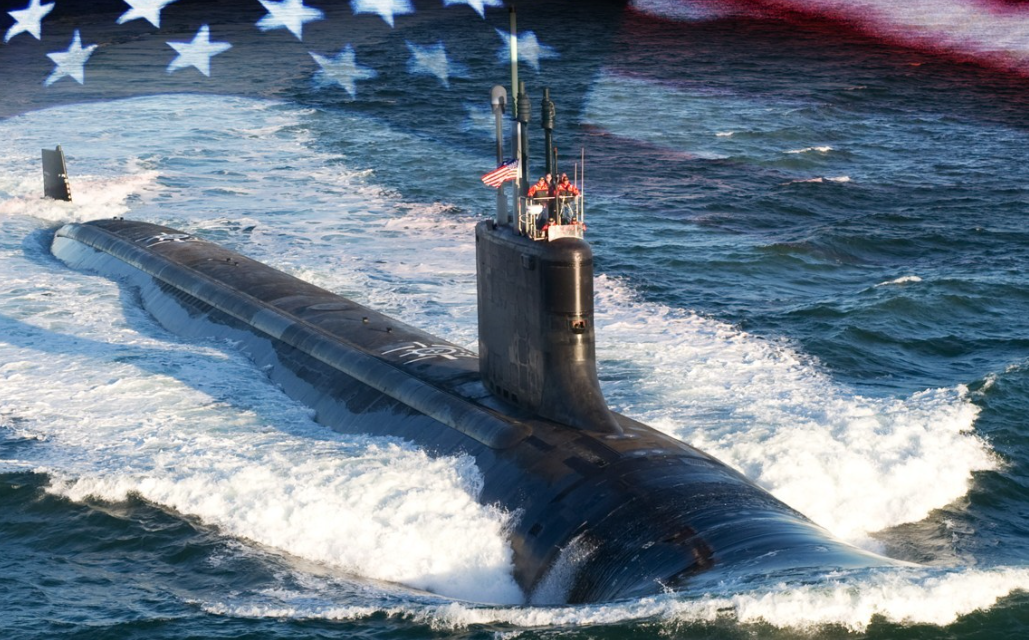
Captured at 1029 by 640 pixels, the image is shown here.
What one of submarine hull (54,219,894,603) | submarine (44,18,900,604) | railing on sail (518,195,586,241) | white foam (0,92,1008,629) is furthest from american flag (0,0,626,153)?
railing on sail (518,195,586,241)

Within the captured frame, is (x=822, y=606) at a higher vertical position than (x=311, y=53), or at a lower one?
lower

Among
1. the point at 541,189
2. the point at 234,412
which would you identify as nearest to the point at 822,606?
the point at 541,189

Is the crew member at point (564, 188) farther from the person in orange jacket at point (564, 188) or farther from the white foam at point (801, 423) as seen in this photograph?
the white foam at point (801, 423)

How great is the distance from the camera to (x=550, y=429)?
1672 cm

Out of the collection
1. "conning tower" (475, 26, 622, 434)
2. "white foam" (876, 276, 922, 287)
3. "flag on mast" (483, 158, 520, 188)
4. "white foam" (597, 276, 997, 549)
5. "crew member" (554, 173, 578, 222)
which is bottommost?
"white foam" (597, 276, 997, 549)

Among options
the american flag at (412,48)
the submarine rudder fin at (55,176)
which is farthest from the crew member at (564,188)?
the submarine rudder fin at (55,176)

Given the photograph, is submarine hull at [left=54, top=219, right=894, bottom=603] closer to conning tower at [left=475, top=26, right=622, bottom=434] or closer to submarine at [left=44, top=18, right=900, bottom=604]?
submarine at [left=44, top=18, right=900, bottom=604]

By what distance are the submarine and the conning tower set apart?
21 mm

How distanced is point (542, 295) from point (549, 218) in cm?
104

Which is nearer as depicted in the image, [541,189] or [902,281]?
[541,189]

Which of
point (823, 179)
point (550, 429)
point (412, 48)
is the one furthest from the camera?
point (412, 48)

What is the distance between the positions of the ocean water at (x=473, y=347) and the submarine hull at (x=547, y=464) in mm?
426

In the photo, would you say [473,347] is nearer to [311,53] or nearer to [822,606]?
[822,606]

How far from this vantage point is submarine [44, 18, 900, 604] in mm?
13977
